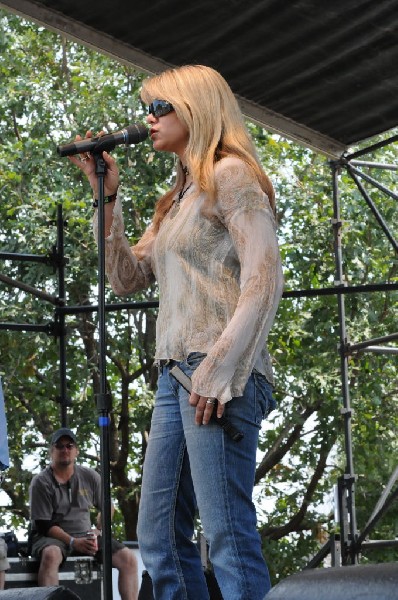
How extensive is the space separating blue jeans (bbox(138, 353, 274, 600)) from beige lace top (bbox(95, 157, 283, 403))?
59 millimetres

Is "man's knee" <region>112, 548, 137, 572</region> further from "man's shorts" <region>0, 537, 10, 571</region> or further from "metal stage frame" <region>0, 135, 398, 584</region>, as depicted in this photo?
"man's shorts" <region>0, 537, 10, 571</region>

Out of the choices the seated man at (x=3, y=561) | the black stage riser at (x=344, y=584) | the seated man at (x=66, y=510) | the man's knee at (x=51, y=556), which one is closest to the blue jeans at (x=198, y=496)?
the black stage riser at (x=344, y=584)

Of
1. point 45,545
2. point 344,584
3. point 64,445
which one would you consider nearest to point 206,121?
point 344,584

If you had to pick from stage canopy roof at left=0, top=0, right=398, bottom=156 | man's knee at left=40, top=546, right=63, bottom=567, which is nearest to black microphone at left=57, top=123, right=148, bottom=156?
stage canopy roof at left=0, top=0, right=398, bottom=156

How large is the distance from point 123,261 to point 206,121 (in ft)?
1.42

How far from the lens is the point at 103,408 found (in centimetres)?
283

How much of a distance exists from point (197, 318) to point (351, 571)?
1.24 meters

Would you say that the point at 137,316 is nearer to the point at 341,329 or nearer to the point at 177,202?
the point at 341,329

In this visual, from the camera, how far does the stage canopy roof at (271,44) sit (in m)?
4.61

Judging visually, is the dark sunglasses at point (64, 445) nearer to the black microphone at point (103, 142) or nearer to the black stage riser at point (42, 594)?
the black microphone at point (103, 142)

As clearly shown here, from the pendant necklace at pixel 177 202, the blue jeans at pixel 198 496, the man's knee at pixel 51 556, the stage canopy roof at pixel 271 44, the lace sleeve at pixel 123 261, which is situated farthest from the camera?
the man's knee at pixel 51 556

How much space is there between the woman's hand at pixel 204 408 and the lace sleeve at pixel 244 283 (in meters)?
0.01

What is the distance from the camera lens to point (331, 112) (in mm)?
5574

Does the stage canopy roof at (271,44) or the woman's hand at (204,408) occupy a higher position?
the stage canopy roof at (271,44)
